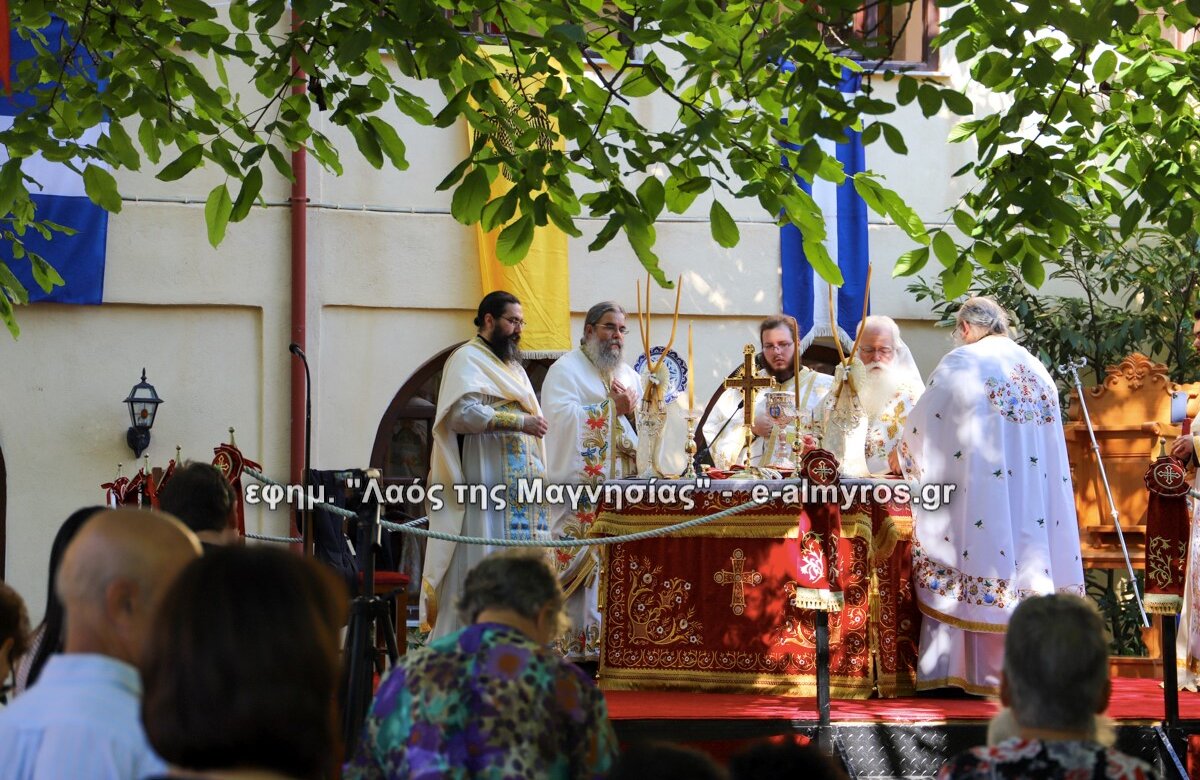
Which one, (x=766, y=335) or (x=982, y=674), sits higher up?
(x=766, y=335)

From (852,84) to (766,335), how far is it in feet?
15.6

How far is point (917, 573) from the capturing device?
7.98 meters

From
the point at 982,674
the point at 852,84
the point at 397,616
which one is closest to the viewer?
the point at 982,674

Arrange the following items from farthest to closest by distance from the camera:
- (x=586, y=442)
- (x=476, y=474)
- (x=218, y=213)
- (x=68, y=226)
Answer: (x=68, y=226)
(x=476, y=474)
(x=586, y=442)
(x=218, y=213)

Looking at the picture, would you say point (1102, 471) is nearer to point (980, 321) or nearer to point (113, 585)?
point (980, 321)

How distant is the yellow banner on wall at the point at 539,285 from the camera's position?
1249cm

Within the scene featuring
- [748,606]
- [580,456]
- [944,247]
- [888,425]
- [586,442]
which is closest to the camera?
[944,247]

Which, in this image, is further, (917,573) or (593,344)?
(593,344)

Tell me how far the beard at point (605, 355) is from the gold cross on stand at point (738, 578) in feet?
7.09

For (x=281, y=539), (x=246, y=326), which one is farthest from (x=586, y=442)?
(x=246, y=326)

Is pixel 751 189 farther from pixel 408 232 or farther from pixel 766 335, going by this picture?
pixel 408 232

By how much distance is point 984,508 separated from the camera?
7.88 meters

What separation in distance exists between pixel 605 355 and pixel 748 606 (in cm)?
239

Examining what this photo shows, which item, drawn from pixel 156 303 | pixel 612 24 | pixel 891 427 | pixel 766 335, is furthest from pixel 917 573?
pixel 156 303
